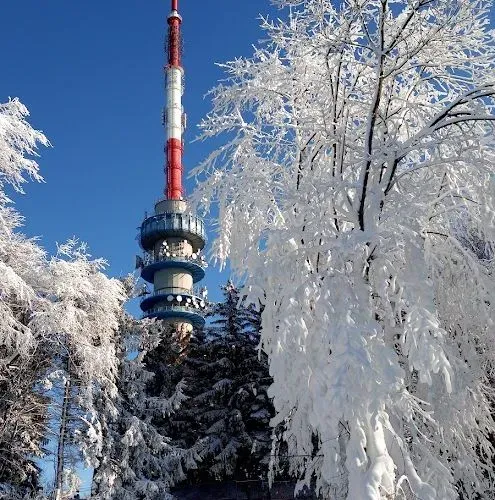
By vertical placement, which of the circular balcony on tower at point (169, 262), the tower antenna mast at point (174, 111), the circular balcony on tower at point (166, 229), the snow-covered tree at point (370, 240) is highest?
the tower antenna mast at point (174, 111)

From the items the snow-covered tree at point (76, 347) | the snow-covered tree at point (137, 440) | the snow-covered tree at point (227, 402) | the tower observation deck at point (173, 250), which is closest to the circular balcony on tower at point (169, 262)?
the tower observation deck at point (173, 250)

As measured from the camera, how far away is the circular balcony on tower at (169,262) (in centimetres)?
5597

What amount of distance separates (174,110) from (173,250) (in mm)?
12525

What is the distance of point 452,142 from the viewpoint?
9.11m

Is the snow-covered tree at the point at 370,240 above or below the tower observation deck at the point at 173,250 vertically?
below

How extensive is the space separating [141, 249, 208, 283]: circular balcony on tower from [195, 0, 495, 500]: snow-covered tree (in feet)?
144

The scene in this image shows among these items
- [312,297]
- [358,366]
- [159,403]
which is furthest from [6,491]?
[358,366]

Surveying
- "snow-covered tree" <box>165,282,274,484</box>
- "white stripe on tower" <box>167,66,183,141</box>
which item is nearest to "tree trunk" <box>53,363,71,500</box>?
"snow-covered tree" <box>165,282,274,484</box>

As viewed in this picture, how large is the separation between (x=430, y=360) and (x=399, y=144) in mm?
3119

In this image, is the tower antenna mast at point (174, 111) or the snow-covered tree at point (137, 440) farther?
the tower antenna mast at point (174, 111)

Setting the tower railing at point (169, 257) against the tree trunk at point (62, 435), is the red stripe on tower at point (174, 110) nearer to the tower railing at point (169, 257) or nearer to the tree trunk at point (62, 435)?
the tower railing at point (169, 257)

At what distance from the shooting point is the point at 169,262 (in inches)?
2192

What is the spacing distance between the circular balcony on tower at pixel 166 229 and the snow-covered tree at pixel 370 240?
44004mm

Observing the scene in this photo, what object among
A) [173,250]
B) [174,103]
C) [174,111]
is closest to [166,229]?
[173,250]
